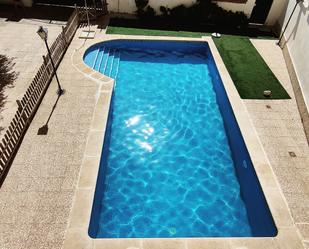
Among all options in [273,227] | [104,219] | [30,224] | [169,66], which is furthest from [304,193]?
[169,66]

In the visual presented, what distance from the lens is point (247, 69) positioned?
16062 millimetres

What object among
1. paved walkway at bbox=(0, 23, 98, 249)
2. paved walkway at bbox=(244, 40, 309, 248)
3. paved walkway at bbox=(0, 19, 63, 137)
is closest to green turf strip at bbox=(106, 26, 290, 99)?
paved walkway at bbox=(244, 40, 309, 248)

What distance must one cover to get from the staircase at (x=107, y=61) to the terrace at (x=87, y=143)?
83cm

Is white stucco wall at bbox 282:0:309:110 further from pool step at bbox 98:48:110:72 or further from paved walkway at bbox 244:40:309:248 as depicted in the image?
pool step at bbox 98:48:110:72

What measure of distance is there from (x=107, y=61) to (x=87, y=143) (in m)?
7.63

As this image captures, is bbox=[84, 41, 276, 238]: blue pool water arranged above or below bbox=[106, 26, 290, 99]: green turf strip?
below

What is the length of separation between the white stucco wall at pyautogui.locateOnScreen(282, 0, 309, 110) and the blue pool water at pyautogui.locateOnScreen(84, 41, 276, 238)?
167 inches

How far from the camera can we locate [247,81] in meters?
15.0

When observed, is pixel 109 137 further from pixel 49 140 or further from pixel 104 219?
pixel 104 219

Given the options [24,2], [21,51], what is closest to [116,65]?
[21,51]

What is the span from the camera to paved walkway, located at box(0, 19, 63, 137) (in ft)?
40.4

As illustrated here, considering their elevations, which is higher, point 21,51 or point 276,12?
point 276,12

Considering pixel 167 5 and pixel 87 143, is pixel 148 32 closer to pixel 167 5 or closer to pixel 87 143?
pixel 167 5

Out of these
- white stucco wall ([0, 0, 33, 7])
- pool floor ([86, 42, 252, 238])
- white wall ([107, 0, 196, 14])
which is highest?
white wall ([107, 0, 196, 14])
